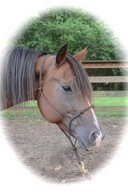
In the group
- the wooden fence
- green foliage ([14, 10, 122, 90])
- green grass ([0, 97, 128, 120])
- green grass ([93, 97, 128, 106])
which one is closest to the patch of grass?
green grass ([0, 97, 128, 120])

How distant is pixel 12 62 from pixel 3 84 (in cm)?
17

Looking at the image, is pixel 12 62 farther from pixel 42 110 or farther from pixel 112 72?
pixel 112 72

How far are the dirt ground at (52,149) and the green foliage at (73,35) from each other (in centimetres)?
230

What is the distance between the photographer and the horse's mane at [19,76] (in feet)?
7.92

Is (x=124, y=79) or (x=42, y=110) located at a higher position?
(x=42, y=110)

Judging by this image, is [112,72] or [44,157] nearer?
[44,157]

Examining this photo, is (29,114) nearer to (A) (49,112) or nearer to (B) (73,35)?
(B) (73,35)

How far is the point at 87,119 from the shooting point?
228 cm

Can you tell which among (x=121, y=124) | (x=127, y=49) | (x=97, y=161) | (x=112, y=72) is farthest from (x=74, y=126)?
(x=112, y=72)

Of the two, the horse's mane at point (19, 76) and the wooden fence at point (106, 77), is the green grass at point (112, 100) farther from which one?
the horse's mane at point (19, 76)

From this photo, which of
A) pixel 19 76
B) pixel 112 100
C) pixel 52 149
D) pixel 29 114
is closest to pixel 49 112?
pixel 19 76

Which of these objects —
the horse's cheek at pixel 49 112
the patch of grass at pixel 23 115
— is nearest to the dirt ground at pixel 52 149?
the patch of grass at pixel 23 115

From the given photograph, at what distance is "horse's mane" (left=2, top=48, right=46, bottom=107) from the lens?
7.92 ft

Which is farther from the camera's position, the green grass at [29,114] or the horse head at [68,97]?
the green grass at [29,114]
